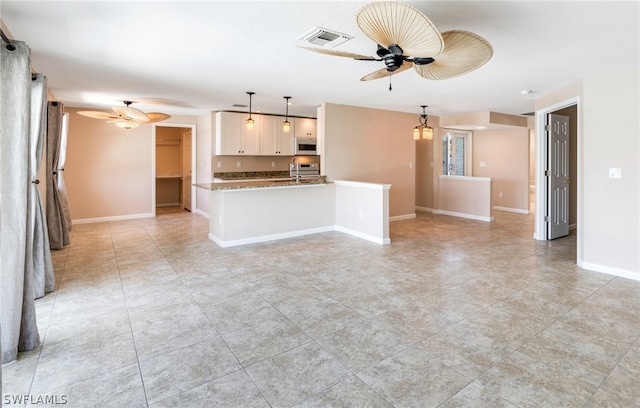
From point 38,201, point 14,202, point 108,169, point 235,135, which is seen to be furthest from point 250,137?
point 14,202

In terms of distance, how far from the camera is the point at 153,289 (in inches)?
136

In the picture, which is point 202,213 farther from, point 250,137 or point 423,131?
point 423,131

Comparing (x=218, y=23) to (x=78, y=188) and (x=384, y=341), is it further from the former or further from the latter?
(x=78, y=188)

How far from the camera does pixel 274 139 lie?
762 cm

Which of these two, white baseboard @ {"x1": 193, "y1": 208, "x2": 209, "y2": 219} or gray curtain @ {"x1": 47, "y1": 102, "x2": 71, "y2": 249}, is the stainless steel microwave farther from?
gray curtain @ {"x1": 47, "y1": 102, "x2": 71, "y2": 249}

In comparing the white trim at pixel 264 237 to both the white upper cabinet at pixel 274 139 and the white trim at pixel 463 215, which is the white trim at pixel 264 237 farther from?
the white trim at pixel 463 215

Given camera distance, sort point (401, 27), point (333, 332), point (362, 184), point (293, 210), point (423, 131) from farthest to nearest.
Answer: point (423, 131) → point (293, 210) → point (362, 184) → point (333, 332) → point (401, 27)

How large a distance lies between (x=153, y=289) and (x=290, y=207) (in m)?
2.78

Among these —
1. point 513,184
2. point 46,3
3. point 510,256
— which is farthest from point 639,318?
point 513,184

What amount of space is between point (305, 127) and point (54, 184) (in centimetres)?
470

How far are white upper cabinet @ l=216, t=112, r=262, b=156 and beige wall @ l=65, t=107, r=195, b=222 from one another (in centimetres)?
139

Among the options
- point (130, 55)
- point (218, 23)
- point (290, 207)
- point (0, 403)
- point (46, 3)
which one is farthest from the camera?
point (290, 207)

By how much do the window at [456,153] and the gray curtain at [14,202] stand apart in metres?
8.62

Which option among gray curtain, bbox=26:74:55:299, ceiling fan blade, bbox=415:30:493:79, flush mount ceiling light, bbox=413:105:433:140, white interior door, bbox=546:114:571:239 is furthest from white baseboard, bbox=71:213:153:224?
white interior door, bbox=546:114:571:239
